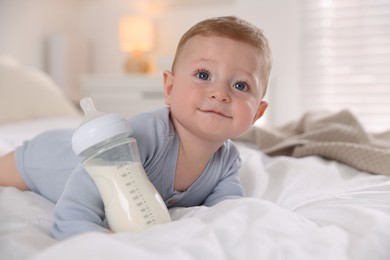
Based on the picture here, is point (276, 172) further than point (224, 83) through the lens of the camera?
Yes

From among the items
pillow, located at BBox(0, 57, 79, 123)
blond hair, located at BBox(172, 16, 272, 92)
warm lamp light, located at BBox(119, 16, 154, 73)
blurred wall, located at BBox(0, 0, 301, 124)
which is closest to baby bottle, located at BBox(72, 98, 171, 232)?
blond hair, located at BBox(172, 16, 272, 92)

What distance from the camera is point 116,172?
78 cm

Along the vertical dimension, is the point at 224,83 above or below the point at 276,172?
above

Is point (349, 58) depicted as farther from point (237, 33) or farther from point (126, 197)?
point (126, 197)

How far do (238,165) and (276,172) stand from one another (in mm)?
201

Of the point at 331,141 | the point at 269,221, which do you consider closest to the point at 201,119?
the point at 269,221

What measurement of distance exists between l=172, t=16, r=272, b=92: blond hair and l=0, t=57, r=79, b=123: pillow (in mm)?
1385

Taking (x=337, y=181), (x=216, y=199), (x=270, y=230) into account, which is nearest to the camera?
(x=270, y=230)

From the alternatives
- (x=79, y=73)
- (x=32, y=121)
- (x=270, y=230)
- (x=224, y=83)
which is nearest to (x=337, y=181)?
(x=224, y=83)

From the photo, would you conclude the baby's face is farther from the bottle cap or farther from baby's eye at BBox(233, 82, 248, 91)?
the bottle cap

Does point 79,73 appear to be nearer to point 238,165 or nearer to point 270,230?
point 238,165

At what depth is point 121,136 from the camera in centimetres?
79

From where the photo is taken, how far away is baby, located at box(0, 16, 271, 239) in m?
0.96

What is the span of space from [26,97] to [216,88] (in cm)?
160
